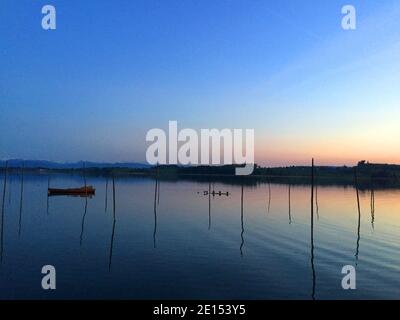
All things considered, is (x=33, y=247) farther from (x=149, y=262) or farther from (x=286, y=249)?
(x=286, y=249)

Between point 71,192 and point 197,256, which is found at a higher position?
point 71,192

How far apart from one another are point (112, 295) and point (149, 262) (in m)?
5.52

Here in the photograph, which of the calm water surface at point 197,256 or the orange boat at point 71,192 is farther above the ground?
the orange boat at point 71,192

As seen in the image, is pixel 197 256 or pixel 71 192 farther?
pixel 71 192

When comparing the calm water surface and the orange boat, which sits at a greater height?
the orange boat

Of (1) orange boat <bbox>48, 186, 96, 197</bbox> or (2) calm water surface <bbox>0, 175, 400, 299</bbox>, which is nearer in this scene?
(2) calm water surface <bbox>0, 175, 400, 299</bbox>

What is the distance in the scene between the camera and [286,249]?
2492cm

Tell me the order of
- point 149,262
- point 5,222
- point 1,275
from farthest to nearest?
point 5,222, point 149,262, point 1,275

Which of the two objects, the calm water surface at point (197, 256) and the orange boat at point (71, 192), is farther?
the orange boat at point (71, 192)

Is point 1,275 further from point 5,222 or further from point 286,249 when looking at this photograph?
point 5,222
